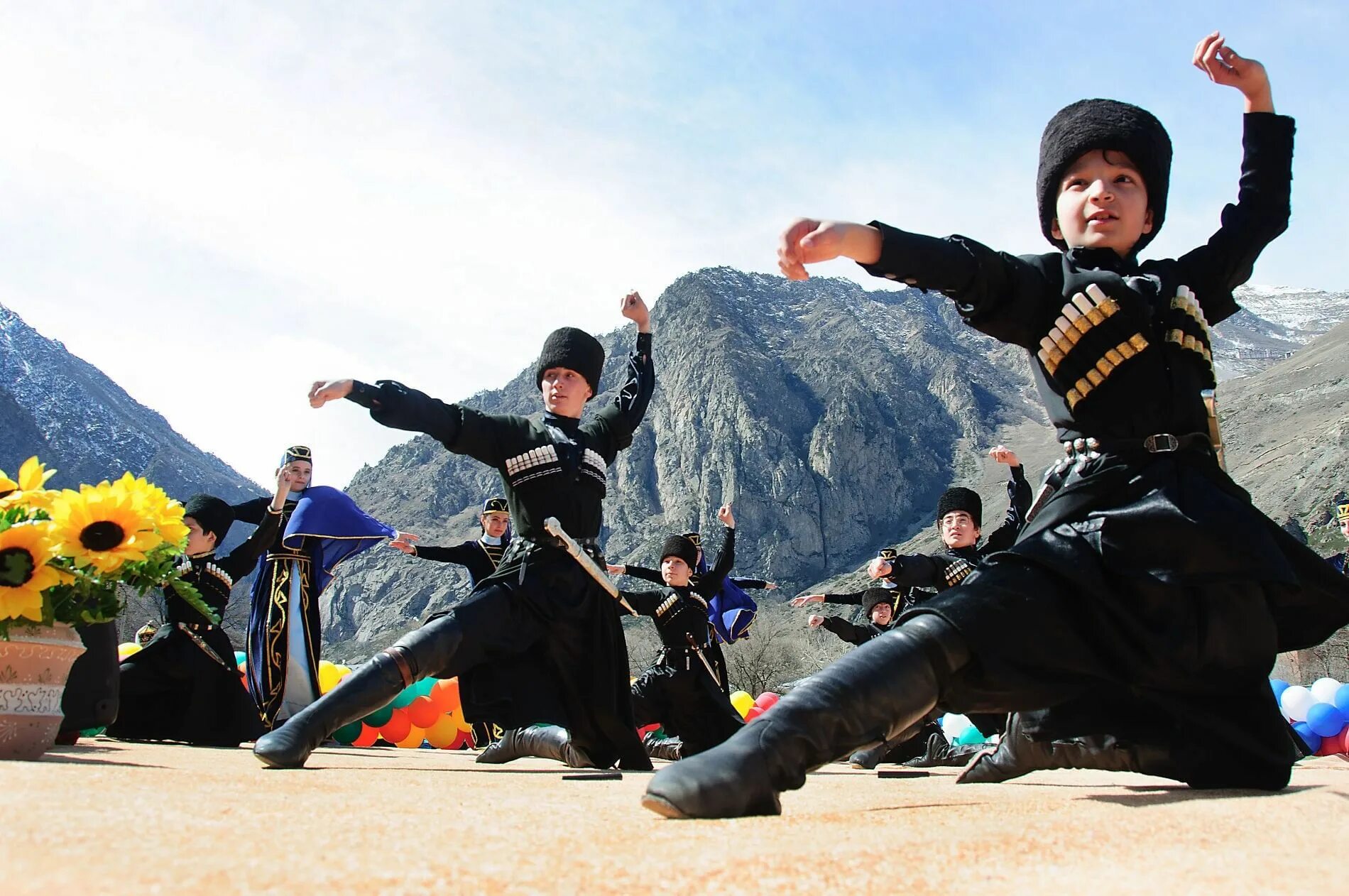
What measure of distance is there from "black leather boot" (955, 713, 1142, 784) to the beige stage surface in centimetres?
10

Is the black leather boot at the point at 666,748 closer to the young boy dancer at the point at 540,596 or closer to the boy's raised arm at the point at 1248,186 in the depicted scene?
the young boy dancer at the point at 540,596

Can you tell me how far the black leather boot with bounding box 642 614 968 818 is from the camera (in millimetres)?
2326

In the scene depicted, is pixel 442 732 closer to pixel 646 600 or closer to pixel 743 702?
pixel 743 702

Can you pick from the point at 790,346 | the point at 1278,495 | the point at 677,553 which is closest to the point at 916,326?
the point at 790,346

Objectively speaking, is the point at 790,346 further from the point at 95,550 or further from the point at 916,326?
the point at 95,550

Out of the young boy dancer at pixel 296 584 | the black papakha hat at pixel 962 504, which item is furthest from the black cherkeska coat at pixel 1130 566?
the young boy dancer at pixel 296 584

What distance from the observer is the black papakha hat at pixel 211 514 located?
28.6 feet

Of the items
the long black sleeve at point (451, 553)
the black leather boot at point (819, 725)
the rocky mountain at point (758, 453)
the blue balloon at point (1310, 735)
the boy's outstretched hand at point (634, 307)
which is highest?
the rocky mountain at point (758, 453)

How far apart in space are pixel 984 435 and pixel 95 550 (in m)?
134

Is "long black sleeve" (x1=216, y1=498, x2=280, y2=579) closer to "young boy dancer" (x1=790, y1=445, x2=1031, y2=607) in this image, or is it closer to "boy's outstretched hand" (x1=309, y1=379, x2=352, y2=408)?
"boy's outstretched hand" (x1=309, y1=379, x2=352, y2=408)

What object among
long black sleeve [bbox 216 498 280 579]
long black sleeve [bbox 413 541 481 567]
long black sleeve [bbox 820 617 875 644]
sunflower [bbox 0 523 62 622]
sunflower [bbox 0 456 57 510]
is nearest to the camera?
sunflower [bbox 0 523 62 622]

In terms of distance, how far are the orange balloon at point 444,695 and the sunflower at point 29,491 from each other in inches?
369

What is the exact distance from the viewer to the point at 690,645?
962cm

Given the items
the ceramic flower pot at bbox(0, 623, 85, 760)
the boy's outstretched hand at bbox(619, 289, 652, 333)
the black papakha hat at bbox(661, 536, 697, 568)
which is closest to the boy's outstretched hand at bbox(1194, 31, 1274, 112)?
the boy's outstretched hand at bbox(619, 289, 652, 333)
